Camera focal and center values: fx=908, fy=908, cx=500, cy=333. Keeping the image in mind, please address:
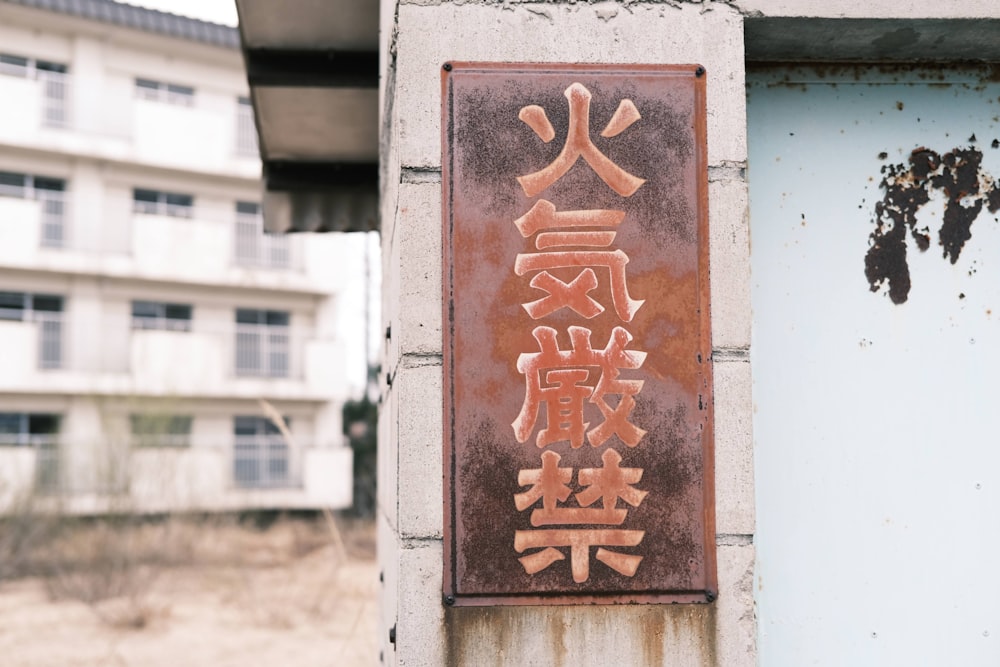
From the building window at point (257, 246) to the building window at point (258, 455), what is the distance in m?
2.76

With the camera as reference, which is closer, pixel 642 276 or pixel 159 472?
pixel 642 276

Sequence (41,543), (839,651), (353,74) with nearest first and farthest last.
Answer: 1. (839,651)
2. (353,74)
3. (41,543)

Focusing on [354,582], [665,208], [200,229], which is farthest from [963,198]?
[200,229]

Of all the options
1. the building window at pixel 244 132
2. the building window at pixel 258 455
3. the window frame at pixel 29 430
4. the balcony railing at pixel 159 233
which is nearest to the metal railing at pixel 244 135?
the building window at pixel 244 132

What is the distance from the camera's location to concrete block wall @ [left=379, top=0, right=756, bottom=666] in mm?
1800

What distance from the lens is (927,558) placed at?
2.07 metres

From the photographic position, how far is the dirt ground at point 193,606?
9.59 m

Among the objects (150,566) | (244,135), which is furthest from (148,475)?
(244,135)

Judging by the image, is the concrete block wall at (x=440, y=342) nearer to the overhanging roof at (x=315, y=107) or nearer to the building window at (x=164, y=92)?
the overhanging roof at (x=315, y=107)

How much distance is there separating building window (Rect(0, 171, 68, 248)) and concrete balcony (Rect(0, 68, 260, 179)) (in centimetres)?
69

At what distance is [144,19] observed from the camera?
1521 cm

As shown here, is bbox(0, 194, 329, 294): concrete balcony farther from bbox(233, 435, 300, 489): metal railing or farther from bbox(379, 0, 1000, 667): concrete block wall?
bbox(379, 0, 1000, 667): concrete block wall

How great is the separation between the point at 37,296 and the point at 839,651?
15085mm

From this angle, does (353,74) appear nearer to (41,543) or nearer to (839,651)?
(839,651)
